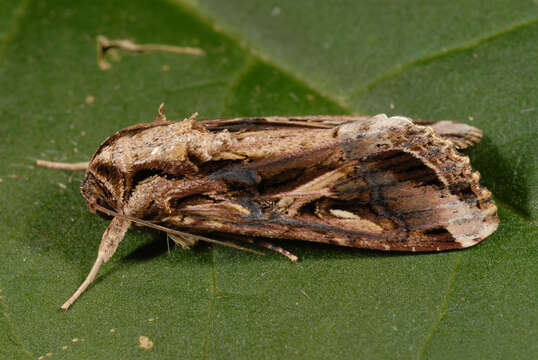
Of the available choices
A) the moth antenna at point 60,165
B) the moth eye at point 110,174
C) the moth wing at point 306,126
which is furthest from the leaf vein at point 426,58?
the moth antenna at point 60,165

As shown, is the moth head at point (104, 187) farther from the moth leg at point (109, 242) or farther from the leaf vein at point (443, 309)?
the leaf vein at point (443, 309)

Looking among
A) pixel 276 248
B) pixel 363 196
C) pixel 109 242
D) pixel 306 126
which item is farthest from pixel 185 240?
pixel 363 196

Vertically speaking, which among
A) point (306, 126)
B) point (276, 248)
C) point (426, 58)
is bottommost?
point (276, 248)

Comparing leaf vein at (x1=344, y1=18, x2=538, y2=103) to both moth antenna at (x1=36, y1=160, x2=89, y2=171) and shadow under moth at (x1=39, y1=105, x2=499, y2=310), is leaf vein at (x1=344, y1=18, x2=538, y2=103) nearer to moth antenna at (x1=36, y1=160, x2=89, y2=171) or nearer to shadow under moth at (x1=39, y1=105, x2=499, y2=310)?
shadow under moth at (x1=39, y1=105, x2=499, y2=310)

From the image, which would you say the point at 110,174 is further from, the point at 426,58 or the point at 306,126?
the point at 426,58

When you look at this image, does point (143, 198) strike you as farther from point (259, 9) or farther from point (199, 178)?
point (259, 9)

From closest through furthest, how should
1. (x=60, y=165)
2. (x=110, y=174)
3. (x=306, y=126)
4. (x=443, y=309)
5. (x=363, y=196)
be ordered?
(x=443, y=309) → (x=363, y=196) → (x=110, y=174) → (x=306, y=126) → (x=60, y=165)

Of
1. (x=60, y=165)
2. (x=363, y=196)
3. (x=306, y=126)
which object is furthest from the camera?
(x=60, y=165)
